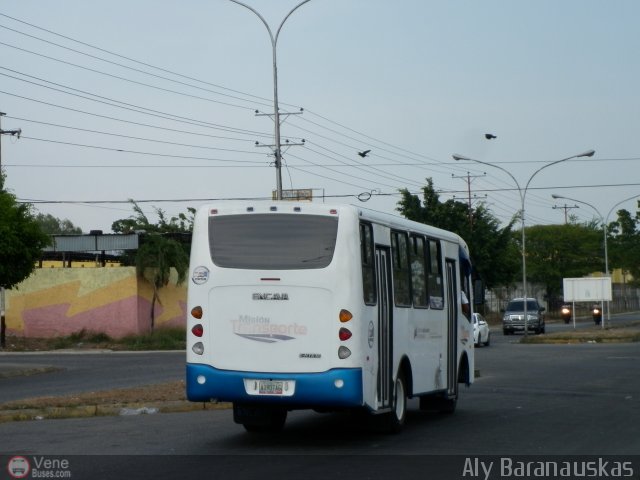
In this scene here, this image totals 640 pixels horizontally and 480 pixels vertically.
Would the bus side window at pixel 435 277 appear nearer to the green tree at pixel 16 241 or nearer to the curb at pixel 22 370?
the curb at pixel 22 370

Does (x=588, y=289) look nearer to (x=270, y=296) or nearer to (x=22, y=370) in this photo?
(x=22, y=370)

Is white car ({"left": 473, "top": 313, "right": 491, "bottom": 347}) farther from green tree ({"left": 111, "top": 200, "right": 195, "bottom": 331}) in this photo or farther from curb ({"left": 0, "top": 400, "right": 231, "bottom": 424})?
curb ({"left": 0, "top": 400, "right": 231, "bottom": 424})

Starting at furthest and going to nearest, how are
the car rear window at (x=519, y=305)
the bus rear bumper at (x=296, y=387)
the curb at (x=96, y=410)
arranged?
the car rear window at (x=519, y=305)
the curb at (x=96, y=410)
the bus rear bumper at (x=296, y=387)

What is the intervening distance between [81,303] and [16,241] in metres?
17.0

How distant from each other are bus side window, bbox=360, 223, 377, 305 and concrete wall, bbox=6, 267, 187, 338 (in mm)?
36257

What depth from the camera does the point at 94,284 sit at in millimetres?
49906

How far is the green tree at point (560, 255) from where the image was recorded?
320 feet

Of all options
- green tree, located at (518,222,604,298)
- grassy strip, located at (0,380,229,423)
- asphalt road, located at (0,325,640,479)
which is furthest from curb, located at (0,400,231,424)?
green tree, located at (518,222,604,298)

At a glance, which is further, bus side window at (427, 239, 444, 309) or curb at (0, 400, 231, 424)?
curb at (0, 400, 231, 424)

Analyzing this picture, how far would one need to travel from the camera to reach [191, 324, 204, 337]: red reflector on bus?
44.1 ft

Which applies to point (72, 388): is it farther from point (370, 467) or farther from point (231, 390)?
point (370, 467)

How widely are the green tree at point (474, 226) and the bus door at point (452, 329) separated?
52.6 metres

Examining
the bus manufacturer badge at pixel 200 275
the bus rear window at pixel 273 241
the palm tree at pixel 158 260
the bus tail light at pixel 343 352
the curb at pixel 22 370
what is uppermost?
the palm tree at pixel 158 260
